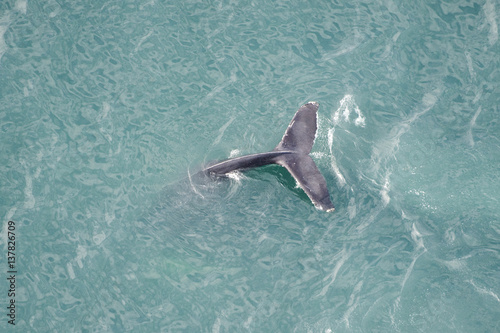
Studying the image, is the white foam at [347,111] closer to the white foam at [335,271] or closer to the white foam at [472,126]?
the white foam at [472,126]

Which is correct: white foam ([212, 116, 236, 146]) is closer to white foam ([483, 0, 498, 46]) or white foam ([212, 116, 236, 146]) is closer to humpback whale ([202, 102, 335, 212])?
humpback whale ([202, 102, 335, 212])

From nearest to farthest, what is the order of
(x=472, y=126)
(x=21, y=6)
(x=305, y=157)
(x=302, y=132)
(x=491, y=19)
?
(x=305, y=157) → (x=302, y=132) → (x=472, y=126) → (x=491, y=19) → (x=21, y=6)

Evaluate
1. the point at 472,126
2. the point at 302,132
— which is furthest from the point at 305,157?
the point at 472,126

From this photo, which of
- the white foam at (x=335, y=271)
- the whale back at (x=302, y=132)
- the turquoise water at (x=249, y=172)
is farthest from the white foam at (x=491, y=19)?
the white foam at (x=335, y=271)

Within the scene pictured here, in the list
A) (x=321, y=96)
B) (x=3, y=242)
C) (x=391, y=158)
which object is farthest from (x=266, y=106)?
(x=3, y=242)

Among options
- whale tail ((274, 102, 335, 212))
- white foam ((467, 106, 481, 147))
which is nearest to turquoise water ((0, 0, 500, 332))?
white foam ((467, 106, 481, 147))

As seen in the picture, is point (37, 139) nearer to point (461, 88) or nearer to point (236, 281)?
point (236, 281)

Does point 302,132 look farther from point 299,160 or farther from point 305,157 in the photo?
point 299,160

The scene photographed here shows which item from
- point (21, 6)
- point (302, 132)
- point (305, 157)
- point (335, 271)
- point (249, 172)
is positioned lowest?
point (335, 271)
